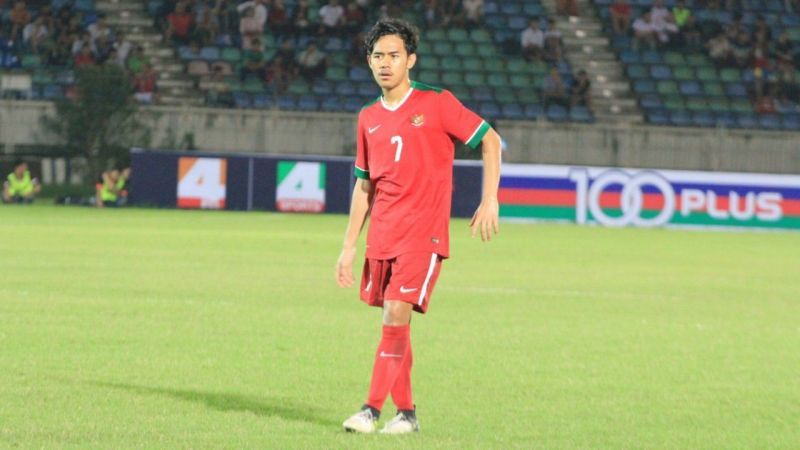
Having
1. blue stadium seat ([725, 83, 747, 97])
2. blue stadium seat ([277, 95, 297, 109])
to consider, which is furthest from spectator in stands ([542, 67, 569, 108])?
blue stadium seat ([277, 95, 297, 109])

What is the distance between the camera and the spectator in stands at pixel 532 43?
42625 mm

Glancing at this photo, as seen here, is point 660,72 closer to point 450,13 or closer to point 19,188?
point 450,13

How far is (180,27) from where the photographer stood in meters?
42.8

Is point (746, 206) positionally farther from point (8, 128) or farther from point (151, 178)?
point (8, 128)

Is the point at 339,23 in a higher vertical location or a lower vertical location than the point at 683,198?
higher

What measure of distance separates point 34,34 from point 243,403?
113ft

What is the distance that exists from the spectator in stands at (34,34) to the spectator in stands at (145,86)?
2797 mm

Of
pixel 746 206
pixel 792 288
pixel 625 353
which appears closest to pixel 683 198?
pixel 746 206

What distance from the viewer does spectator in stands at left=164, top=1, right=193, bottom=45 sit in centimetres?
4281

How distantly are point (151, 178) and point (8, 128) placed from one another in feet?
13.9

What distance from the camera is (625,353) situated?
489 inches

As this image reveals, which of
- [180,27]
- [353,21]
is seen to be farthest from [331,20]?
[180,27]

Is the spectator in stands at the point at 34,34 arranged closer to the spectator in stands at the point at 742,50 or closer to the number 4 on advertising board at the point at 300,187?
the number 4 on advertising board at the point at 300,187

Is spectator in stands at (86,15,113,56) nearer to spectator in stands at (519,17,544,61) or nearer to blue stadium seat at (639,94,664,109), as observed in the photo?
spectator in stands at (519,17,544,61)
